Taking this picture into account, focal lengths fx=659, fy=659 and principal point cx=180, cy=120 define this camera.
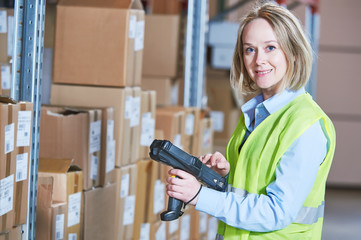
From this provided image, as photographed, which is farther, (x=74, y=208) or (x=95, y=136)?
(x=95, y=136)

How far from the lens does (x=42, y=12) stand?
2350mm

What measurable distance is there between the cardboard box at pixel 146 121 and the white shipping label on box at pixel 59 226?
1023 mm

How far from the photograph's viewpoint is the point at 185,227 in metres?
4.38

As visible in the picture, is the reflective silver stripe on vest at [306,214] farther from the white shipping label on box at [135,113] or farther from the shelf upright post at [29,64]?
the white shipping label on box at [135,113]

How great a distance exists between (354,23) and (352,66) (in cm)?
Result: 57

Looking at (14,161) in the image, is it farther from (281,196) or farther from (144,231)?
(144,231)

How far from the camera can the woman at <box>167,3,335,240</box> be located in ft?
5.55

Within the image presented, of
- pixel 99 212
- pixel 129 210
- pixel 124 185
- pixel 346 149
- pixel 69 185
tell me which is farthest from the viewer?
pixel 346 149

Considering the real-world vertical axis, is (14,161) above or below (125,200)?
above

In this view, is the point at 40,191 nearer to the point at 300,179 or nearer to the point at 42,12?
the point at 42,12

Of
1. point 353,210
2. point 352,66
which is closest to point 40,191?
point 353,210

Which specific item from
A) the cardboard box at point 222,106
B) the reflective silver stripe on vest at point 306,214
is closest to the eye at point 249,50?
the reflective silver stripe on vest at point 306,214

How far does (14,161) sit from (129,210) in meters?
1.34

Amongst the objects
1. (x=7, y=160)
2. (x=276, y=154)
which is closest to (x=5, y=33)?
(x=7, y=160)
